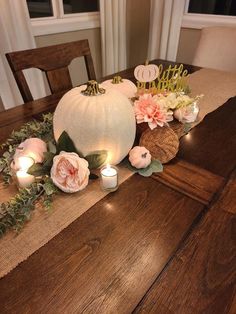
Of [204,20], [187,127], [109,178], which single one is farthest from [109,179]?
[204,20]

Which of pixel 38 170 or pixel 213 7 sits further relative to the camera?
pixel 213 7

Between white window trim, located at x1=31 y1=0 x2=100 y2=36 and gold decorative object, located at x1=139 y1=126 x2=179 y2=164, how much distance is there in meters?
1.75

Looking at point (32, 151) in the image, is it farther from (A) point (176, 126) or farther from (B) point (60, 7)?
(B) point (60, 7)

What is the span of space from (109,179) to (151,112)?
218 millimetres

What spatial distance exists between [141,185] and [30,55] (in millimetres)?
949

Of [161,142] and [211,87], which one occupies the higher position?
[161,142]

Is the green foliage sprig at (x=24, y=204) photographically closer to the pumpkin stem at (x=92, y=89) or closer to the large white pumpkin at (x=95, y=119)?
the large white pumpkin at (x=95, y=119)

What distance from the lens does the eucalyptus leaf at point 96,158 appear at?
0.63m

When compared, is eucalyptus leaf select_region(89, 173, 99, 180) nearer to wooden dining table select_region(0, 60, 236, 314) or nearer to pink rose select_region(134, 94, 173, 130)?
wooden dining table select_region(0, 60, 236, 314)

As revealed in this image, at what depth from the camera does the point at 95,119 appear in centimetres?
59

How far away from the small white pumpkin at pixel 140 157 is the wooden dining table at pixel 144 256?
0.04 m

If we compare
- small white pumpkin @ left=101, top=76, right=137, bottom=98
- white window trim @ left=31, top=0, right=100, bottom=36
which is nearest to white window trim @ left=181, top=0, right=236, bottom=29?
white window trim @ left=31, top=0, right=100, bottom=36

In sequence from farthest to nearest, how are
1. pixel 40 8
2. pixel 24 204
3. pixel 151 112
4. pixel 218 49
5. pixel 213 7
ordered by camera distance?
pixel 213 7 < pixel 40 8 < pixel 218 49 < pixel 151 112 < pixel 24 204

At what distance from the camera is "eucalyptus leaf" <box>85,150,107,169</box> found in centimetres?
63
